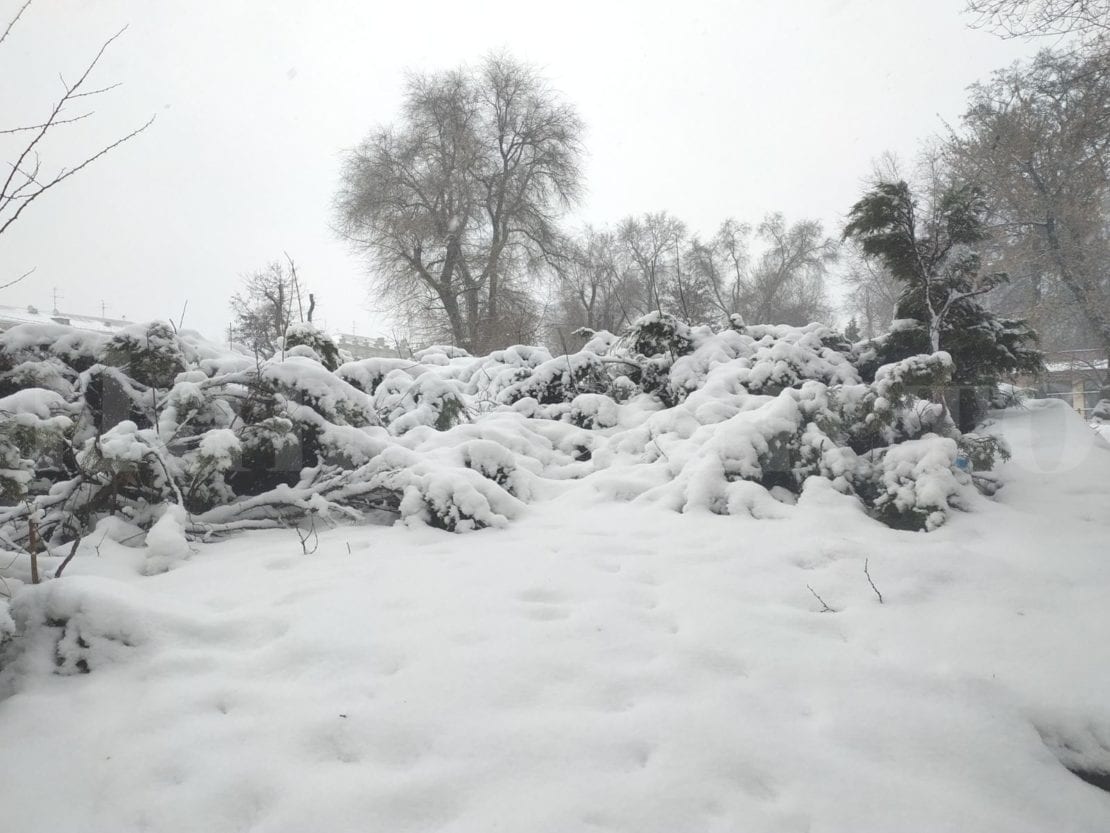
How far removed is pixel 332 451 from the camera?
313 centimetres

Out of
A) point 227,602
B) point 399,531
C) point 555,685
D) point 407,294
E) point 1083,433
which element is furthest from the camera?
point 407,294

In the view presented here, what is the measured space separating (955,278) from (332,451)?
418cm

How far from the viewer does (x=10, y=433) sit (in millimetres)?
1992

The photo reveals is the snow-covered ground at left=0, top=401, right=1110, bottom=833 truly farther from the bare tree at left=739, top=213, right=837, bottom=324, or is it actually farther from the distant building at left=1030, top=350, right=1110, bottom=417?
the bare tree at left=739, top=213, right=837, bottom=324

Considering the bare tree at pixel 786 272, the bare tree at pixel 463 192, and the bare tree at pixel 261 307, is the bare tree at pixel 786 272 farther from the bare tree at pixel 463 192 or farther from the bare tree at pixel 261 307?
the bare tree at pixel 261 307

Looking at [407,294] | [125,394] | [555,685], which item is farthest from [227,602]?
[407,294]

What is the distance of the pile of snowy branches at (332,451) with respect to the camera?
8.25ft

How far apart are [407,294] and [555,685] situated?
18137 millimetres

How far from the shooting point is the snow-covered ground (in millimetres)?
1108

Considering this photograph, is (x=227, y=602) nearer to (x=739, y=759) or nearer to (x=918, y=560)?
(x=739, y=759)

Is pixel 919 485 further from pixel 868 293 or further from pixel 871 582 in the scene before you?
pixel 868 293

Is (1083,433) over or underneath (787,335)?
underneath

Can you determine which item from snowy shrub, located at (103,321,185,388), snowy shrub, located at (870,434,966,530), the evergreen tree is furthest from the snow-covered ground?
the evergreen tree

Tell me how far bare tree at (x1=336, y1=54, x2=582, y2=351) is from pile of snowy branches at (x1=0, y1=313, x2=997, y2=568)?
13458 mm
